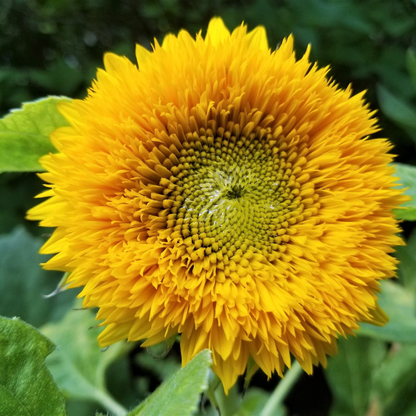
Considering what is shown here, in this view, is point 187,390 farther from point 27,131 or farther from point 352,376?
point 352,376

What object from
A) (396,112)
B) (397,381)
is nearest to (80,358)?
(397,381)

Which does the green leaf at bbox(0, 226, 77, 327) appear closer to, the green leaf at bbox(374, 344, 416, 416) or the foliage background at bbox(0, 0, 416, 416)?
the foliage background at bbox(0, 0, 416, 416)

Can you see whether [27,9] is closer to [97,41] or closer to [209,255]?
[97,41]

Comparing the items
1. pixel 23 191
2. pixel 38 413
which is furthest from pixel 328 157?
pixel 23 191

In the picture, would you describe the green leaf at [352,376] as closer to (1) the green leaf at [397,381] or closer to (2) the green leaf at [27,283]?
(1) the green leaf at [397,381]

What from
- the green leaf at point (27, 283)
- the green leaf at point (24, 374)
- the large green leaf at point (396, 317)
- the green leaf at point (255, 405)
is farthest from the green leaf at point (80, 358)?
the large green leaf at point (396, 317)
